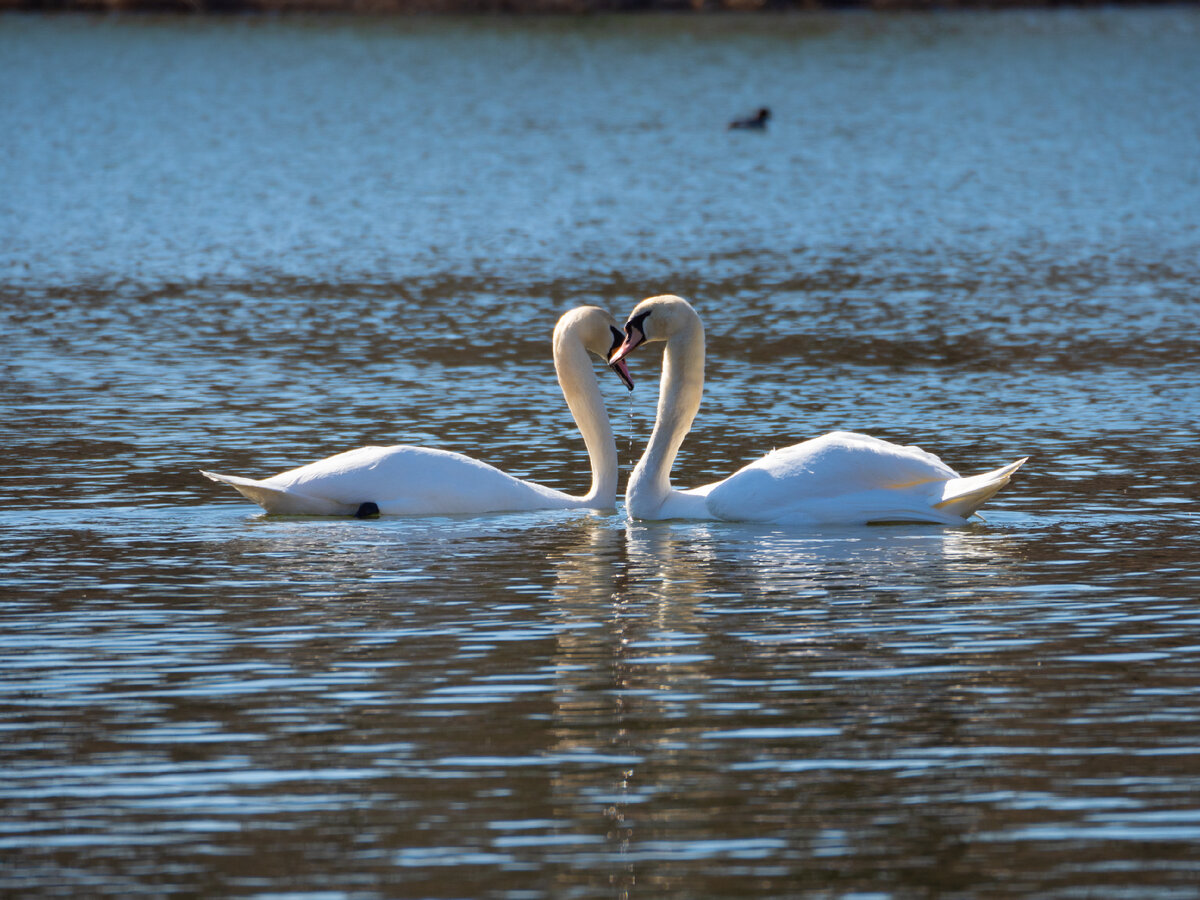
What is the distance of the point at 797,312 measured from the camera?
73.7 feet

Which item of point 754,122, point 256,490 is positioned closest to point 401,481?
point 256,490

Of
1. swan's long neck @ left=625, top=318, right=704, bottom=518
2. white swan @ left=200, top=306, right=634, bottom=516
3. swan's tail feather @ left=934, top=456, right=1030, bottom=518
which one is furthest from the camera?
swan's long neck @ left=625, top=318, right=704, bottom=518

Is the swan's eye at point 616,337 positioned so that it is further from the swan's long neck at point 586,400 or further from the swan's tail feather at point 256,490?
the swan's tail feather at point 256,490

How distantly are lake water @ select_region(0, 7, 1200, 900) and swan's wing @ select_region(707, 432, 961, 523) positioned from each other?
0.21 metres

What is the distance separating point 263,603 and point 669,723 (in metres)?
2.95

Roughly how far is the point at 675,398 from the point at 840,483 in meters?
1.56

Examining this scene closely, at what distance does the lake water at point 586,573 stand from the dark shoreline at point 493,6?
35626 mm

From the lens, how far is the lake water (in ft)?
21.3

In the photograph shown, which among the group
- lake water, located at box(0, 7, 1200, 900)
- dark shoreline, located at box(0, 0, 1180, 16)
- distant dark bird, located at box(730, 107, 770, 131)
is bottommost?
lake water, located at box(0, 7, 1200, 900)

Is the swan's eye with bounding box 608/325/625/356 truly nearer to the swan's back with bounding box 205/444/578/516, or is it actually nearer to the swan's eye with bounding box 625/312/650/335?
the swan's eye with bounding box 625/312/650/335

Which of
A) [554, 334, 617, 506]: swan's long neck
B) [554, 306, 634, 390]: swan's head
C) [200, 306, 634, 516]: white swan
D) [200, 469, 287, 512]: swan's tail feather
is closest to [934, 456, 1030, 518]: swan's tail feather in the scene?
[200, 306, 634, 516]: white swan

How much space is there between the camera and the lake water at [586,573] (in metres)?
6.49

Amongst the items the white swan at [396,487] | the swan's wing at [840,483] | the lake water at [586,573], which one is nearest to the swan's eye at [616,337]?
the white swan at [396,487]

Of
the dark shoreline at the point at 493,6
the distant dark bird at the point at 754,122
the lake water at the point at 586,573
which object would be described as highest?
the dark shoreline at the point at 493,6
